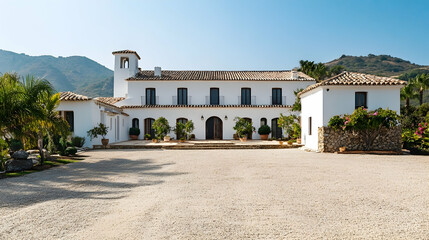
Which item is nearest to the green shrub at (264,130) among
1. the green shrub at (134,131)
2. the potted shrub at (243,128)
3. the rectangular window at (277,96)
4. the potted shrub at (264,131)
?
the potted shrub at (264,131)

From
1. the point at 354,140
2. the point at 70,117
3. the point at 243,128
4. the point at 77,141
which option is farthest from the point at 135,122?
the point at 354,140

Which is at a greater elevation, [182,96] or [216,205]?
[182,96]

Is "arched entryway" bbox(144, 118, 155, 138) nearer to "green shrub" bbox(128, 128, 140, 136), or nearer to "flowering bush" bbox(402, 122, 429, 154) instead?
"green shrub" bbox(128, 128, 140, 136)

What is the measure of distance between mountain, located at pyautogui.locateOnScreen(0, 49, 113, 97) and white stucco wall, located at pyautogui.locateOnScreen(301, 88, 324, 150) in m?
74.9

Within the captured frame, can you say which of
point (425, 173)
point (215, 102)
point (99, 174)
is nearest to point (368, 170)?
point (425, 173)

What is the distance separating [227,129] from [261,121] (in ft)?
10.1

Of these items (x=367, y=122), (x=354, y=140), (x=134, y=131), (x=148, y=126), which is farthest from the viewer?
(x=148, y=126)

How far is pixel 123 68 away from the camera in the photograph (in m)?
32.6

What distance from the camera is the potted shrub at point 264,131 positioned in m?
26.2

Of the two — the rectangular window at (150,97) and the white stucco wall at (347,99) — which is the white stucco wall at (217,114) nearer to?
the rectangular window at (150,97)

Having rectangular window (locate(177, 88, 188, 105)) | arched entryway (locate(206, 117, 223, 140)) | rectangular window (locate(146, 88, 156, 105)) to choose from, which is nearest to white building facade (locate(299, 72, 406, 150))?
arched entryway (locate(206, 117, 223, 140))

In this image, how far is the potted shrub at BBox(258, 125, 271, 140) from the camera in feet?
85.9

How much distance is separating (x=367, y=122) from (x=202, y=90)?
16.3 meters

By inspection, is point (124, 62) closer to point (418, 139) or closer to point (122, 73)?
point (122, 73)
